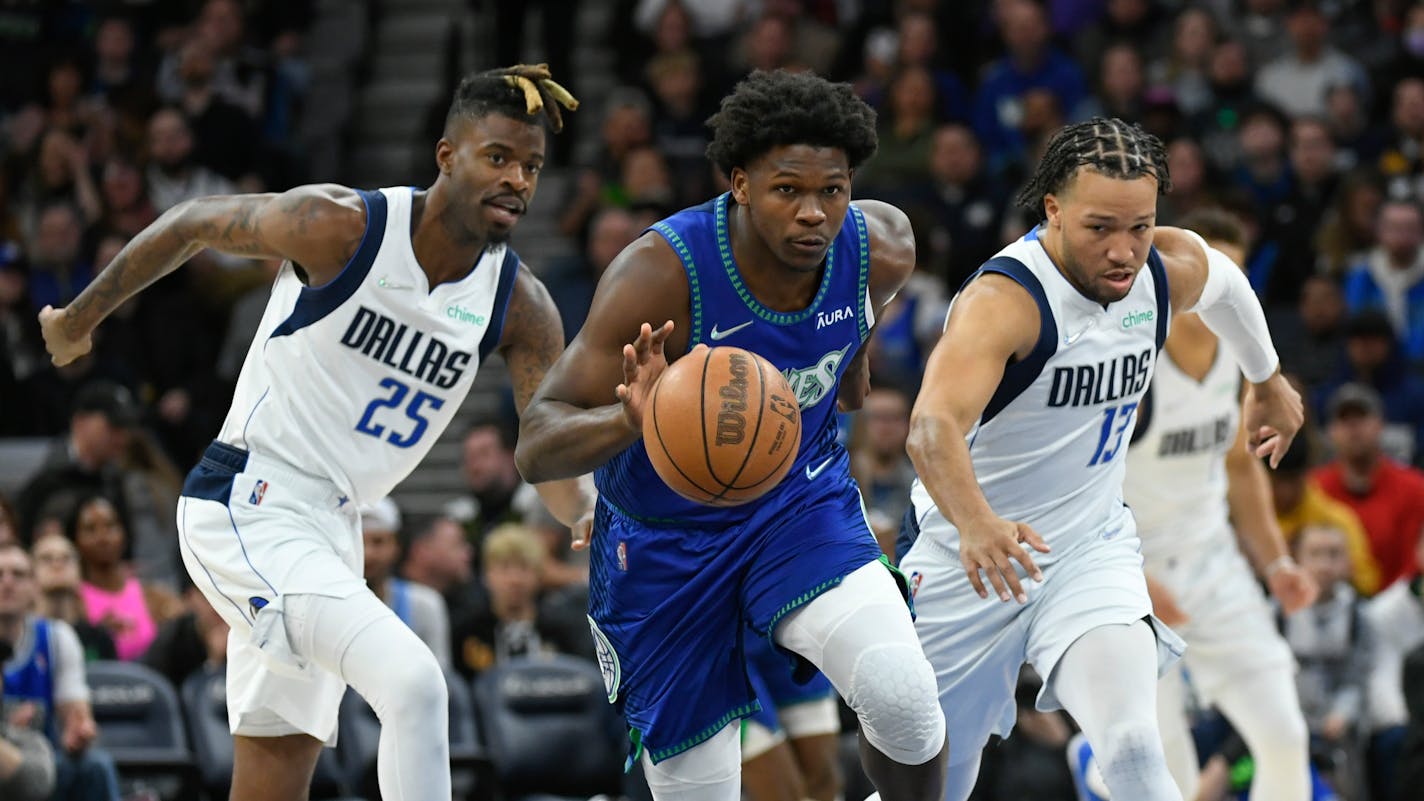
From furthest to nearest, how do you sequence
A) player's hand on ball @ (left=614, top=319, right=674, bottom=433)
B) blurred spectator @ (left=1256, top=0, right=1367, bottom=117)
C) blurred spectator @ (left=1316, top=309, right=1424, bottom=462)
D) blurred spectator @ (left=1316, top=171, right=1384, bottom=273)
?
blurred spectator @ (left=1256, top=0, right=1367, bottom=117) → blurred spectator @ (left=1316, top=171, right=1384, bottom=273) → blurred spectator @ (left=1316, top=309, right=1424, bottom=462) → player's hand on ball @ (left=614, top=319, right=674, bottom=433)

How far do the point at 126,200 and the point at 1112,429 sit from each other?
9154 mm

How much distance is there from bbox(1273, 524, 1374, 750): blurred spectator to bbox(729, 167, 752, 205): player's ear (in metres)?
4.91

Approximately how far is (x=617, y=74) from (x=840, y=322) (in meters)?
9.46

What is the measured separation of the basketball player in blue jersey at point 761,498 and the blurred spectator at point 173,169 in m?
8.57

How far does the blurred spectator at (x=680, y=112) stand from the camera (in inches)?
510

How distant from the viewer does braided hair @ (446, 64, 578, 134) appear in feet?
18.6

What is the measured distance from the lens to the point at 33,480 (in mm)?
10367

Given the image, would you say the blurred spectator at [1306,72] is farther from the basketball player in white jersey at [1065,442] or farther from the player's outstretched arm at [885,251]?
the player's outstretched arm at [885,251]

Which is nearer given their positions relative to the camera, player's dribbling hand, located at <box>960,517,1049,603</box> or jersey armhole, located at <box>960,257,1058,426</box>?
player's dribbling hand, located at <box>960,517,1049,603</box>

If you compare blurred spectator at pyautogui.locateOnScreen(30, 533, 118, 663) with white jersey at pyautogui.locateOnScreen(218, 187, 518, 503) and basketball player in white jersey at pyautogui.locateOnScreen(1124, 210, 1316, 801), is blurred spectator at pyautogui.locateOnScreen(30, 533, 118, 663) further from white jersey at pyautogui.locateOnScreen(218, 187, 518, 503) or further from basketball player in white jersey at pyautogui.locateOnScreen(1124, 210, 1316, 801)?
basketball player in white jersey at pyautogui.locateOnScreen(1124, 210, 1316, 801)

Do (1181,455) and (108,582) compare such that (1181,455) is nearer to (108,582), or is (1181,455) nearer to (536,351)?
(536,351)

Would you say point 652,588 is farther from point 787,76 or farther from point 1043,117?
point 1043,117

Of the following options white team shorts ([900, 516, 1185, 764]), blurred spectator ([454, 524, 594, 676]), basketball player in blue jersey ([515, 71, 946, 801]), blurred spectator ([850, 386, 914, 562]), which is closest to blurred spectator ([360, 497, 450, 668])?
blurred spectator ([454, 524, 594, 676])

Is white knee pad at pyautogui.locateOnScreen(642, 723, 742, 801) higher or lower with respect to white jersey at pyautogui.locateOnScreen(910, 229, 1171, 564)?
lower
